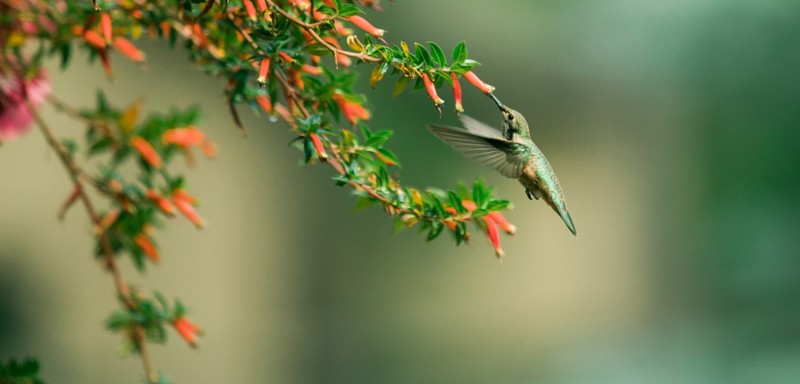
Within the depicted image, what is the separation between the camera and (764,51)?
3.14 metres

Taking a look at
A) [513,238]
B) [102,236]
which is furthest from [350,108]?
[513,238]

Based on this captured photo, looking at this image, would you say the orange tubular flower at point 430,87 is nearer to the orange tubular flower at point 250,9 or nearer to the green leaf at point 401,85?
the green leaf at point 401,85

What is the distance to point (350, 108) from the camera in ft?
2.23

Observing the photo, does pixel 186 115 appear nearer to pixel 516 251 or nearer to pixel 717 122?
pixel 516 251

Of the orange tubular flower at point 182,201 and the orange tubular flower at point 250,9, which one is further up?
the orange tubular flower at point 250,9

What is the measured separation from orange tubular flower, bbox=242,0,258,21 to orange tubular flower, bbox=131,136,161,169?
0.90 ft

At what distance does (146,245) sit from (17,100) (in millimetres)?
167

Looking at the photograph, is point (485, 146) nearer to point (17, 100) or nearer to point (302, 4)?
point (302, 4)

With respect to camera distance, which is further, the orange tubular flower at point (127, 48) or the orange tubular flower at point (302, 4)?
the orange tubular flower at point (127, 48)

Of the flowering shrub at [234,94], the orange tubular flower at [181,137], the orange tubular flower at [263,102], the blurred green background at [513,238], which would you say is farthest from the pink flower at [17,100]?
the blurred green background at [513,238]

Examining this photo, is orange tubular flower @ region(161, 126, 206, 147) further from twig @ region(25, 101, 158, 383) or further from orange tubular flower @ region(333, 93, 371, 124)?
orange tubular flower @ region(333, 93, 371, 124)

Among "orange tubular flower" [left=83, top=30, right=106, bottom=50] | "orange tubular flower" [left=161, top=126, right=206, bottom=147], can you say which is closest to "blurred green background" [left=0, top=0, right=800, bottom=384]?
"orange tubular flower" [left=161, top=126, right=206, bottom=147]

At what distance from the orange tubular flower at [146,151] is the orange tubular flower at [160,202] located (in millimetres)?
36

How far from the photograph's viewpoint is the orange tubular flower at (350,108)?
25.9 inches
